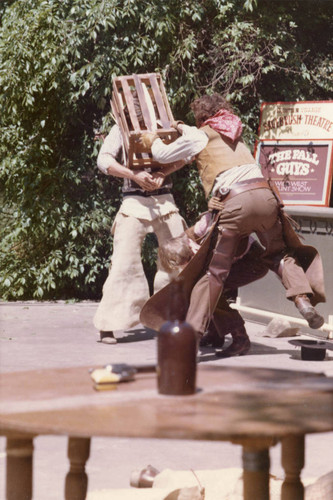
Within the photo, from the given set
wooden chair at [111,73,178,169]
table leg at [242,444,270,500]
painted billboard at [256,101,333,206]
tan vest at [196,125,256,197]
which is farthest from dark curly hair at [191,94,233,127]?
table leg at [242,444,270,500]

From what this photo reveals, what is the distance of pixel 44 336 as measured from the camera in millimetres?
9016

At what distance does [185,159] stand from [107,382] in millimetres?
5046

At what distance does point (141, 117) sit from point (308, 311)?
2164 mm

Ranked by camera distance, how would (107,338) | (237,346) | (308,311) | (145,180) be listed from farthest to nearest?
(107,338) < (145,180) < (237,346) < (308,311)

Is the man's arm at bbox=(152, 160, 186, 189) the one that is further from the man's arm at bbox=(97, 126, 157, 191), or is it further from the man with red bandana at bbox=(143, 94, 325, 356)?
the man with red bandana at bbox=(143, 94, 325, 356)

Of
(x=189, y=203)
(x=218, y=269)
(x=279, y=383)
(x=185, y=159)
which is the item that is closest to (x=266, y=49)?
(x=189, y=203)

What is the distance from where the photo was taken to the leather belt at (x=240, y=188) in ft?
24.2

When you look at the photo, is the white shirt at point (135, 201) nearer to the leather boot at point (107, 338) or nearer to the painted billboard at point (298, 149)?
the leather boot at point (107, 338)

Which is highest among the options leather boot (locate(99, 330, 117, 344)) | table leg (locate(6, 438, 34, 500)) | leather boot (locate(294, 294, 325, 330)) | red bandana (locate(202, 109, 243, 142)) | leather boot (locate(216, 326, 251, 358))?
red bandana (locate(202, 109, 243, 142))

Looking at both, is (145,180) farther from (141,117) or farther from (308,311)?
(308,311)

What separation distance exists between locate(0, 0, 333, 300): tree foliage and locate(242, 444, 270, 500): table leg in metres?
8.77

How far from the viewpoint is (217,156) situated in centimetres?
752

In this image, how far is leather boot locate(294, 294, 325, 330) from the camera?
24.6 ft

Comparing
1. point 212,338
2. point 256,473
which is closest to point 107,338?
point 212,338
